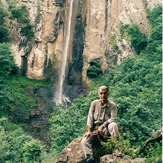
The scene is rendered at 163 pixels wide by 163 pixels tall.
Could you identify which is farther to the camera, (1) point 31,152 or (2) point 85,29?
(2) point 85,29

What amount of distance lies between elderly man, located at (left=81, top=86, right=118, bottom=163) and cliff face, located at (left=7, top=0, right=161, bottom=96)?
80.9 ft

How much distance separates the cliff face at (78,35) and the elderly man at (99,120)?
80.9ft

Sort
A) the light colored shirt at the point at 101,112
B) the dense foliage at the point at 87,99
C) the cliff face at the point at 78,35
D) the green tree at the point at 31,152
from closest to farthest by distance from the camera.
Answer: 1. the light colored shirt at the point at 101,112
2. the dense foliage at the point at 87,99
3. the green tree at the point at 31,152
4. the cliff face at the point at 78,35

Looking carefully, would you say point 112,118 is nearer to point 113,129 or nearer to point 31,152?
point 113,129

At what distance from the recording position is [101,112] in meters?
8.75

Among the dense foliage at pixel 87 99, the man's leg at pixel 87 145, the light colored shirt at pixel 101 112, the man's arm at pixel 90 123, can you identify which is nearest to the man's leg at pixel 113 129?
the light colored shirt at pixel 101 112

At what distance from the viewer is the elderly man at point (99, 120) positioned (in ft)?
28.3

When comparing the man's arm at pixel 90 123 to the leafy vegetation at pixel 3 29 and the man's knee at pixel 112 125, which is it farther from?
the leafy vegetation at pixel 3 29

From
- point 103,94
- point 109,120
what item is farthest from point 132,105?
point 103,94

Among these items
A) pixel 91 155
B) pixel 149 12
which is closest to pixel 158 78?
pixel 149 12

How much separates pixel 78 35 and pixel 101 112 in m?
26.0

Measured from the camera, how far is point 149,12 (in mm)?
33281

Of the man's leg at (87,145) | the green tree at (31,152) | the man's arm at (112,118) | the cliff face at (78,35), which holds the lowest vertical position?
the green tree at (31,152)

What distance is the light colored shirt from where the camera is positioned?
870 centimetres
